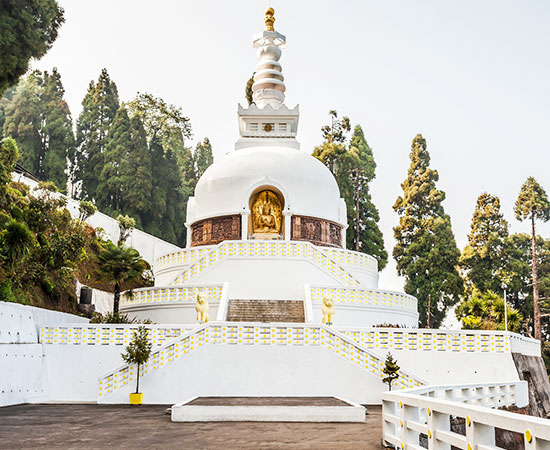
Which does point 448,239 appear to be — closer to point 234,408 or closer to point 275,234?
point 275,234

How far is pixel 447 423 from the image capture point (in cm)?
614

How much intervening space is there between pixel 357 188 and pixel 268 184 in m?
16.2

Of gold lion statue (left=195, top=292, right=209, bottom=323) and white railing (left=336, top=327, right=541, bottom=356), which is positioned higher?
gold lion statue (left=195, top=292, right=209, bottom=323)

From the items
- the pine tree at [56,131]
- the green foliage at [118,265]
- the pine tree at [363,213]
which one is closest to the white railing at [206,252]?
the green foliage at [118,265]

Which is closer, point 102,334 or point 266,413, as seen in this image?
Answer: point 266,413

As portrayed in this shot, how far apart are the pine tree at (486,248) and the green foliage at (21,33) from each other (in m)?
27.8

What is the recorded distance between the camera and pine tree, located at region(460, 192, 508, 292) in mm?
35969

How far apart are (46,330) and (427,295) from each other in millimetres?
25186

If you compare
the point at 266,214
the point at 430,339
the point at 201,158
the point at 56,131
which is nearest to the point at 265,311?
the point at 430,339

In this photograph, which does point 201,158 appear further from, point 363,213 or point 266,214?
point 266,214

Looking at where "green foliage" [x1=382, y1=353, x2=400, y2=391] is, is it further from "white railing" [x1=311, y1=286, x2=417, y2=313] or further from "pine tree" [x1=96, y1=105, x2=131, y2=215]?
"pine tree" [x1=96, y1=105, x2=131, y2=215]

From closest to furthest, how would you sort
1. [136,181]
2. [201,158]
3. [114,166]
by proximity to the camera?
[136,181] < [114,166] < [201,158]

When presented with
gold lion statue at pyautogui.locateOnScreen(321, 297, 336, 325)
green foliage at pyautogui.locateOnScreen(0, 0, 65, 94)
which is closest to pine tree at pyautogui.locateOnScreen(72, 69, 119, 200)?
green foliage at pyautogui.locateOnScreen(0, 0, 65, 94)

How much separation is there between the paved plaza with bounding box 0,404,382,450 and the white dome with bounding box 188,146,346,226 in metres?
14.9
